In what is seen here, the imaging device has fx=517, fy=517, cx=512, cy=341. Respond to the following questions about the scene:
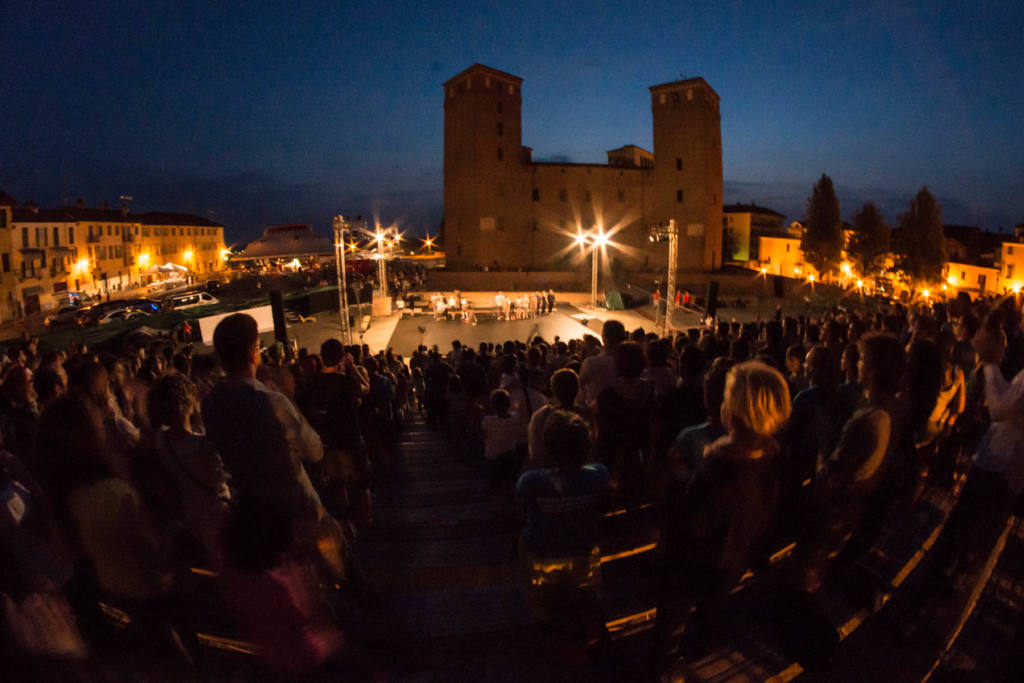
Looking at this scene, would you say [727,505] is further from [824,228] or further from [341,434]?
[824,228]

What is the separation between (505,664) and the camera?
2.43m

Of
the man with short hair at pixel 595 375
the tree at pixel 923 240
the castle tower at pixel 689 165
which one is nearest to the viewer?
the man with short hair at pixel 595 375

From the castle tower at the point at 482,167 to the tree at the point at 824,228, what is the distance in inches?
998

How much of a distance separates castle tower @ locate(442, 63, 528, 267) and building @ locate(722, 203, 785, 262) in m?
34.3

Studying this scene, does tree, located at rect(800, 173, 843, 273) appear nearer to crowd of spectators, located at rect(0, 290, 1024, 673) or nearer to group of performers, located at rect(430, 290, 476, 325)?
group of performers, located at rect(430, 290, 476, 325)

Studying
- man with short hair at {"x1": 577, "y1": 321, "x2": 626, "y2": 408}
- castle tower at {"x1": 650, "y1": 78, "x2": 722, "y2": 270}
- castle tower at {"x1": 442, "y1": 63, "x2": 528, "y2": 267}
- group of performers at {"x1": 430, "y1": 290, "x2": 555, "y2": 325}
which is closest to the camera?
man with short hair at {"x1": 577, "y1": 321, "x2": 626, "y2": 408}

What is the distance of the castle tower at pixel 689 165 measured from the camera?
43.6 metres

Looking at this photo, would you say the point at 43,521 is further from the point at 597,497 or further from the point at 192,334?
the point at 192,334

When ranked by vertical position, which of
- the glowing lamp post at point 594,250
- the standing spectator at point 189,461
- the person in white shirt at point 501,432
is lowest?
the person in white shirt at point 501,432

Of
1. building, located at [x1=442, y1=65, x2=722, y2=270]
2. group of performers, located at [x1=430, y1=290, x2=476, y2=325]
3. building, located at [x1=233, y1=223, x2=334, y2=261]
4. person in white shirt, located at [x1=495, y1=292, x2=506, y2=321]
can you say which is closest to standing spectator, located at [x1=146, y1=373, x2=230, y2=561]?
building, located at [x1=233, y1=223, x2=334, y2=261]

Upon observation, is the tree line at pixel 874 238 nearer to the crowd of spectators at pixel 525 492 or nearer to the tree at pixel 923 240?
the tree at pixel 923 240

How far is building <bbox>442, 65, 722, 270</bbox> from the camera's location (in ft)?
142

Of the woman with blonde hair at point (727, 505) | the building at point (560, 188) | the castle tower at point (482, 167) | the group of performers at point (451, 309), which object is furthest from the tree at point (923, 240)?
Answer: the woman with blonde hair at point (727, 505)

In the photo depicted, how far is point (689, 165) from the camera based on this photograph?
44.4m
